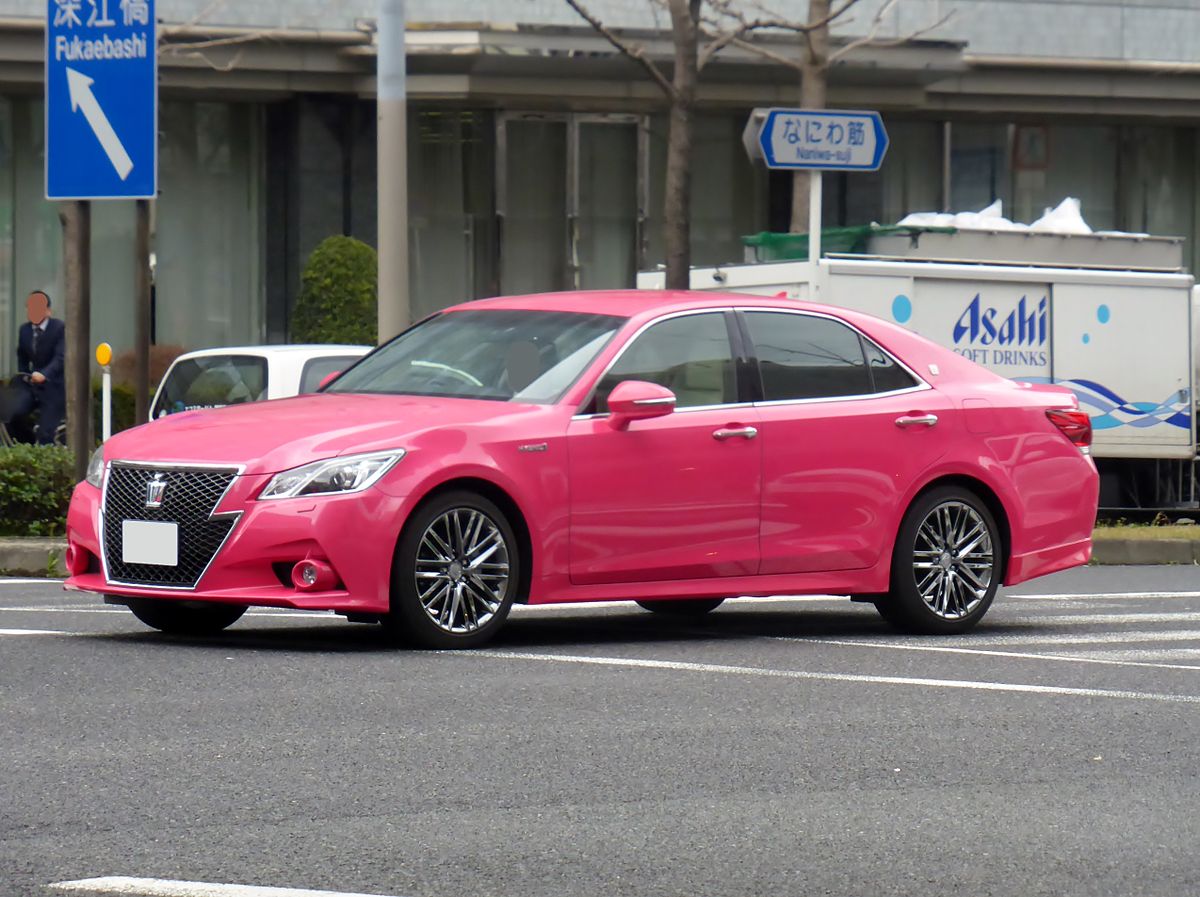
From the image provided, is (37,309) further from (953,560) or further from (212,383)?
(953,560)

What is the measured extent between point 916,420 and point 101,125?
641 cm

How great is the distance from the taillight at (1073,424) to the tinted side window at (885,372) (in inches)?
33.4

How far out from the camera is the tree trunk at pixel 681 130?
758 inches

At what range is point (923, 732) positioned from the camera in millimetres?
7363

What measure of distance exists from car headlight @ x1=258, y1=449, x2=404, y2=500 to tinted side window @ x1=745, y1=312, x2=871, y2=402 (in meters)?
2.10

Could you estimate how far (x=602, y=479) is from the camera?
941cm

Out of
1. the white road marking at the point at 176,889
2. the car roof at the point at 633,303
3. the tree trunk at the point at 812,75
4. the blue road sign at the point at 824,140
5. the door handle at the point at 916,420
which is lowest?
the white road marking at the point at 176,889

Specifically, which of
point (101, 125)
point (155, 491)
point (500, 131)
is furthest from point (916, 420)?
point (500, 131)

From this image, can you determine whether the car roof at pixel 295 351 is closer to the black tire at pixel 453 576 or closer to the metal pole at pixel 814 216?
the metal pole at pixel 814 216

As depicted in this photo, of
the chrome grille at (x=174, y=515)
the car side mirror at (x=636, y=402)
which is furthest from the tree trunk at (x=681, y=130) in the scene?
the chrome grille at (x=174, y=515)

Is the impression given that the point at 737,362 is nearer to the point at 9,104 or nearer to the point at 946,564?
the point at 946,564

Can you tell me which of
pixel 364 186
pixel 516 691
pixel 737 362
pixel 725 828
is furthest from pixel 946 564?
pixel 364 186

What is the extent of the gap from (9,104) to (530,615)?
58.7 ft

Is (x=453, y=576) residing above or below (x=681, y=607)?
above
